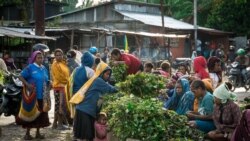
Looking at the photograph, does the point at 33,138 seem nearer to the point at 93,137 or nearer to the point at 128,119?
the point at 93,137

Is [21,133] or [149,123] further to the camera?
[21,133]

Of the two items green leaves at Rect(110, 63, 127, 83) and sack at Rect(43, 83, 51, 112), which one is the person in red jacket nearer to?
green leaves at Rect(110, 63, 127, 83)

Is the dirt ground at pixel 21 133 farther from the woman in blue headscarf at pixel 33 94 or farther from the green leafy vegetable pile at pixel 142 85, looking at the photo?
the green leafy vegetable pile at pixel 142 85

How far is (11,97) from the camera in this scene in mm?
9758

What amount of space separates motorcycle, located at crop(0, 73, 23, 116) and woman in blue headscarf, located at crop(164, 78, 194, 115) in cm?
378

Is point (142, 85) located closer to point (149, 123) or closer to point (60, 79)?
point (149, 123)

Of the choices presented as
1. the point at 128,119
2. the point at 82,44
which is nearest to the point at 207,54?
the point at 82,44

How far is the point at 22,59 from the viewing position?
2244 centimetres

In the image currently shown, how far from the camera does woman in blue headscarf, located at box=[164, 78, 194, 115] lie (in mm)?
6854

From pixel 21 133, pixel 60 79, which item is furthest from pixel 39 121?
pixel 60 79

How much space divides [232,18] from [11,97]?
2747 cm

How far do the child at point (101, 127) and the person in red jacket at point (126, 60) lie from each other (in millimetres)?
1535

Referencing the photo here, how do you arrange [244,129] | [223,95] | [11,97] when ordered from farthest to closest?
Answer: [11,97], [223,95], [244,129]

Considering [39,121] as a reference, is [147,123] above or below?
above
